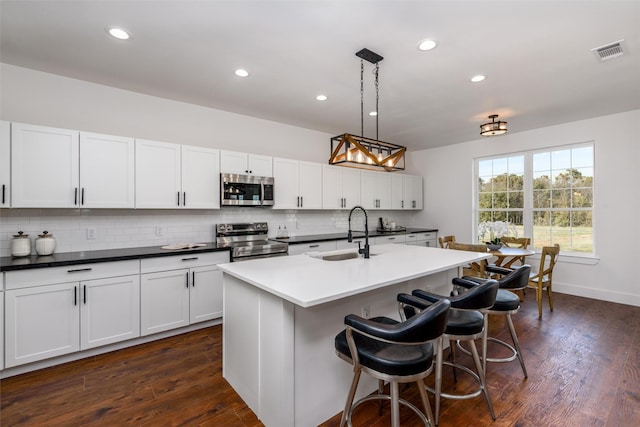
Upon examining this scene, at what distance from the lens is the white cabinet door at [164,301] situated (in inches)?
119

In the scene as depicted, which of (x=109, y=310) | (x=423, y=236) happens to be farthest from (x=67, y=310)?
(x=423, y=236)

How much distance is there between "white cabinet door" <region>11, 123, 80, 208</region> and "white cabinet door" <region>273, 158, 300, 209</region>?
2.29 meters

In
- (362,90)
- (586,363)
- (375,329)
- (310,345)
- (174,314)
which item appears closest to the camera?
(375,329)

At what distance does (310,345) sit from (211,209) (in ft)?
9.04

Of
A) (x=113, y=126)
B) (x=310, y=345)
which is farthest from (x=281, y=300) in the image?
(x=113, y=126)

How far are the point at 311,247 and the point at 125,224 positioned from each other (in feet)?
7.69

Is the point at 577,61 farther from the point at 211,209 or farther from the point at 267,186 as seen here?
the point at 211,209

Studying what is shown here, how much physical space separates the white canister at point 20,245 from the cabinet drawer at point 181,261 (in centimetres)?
98

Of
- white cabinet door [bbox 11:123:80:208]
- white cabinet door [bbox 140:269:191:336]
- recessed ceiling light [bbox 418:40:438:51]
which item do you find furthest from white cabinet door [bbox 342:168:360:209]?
white cabinet door [bbox 11:123:80:208]

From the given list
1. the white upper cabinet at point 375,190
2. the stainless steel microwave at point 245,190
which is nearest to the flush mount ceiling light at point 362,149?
the stainless steel microwave at point 245,190

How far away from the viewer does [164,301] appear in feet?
10.3

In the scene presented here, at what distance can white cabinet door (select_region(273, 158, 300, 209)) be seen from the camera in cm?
442

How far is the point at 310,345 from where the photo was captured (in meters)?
1.85

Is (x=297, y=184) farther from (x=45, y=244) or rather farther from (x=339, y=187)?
(x=45, y=244)
